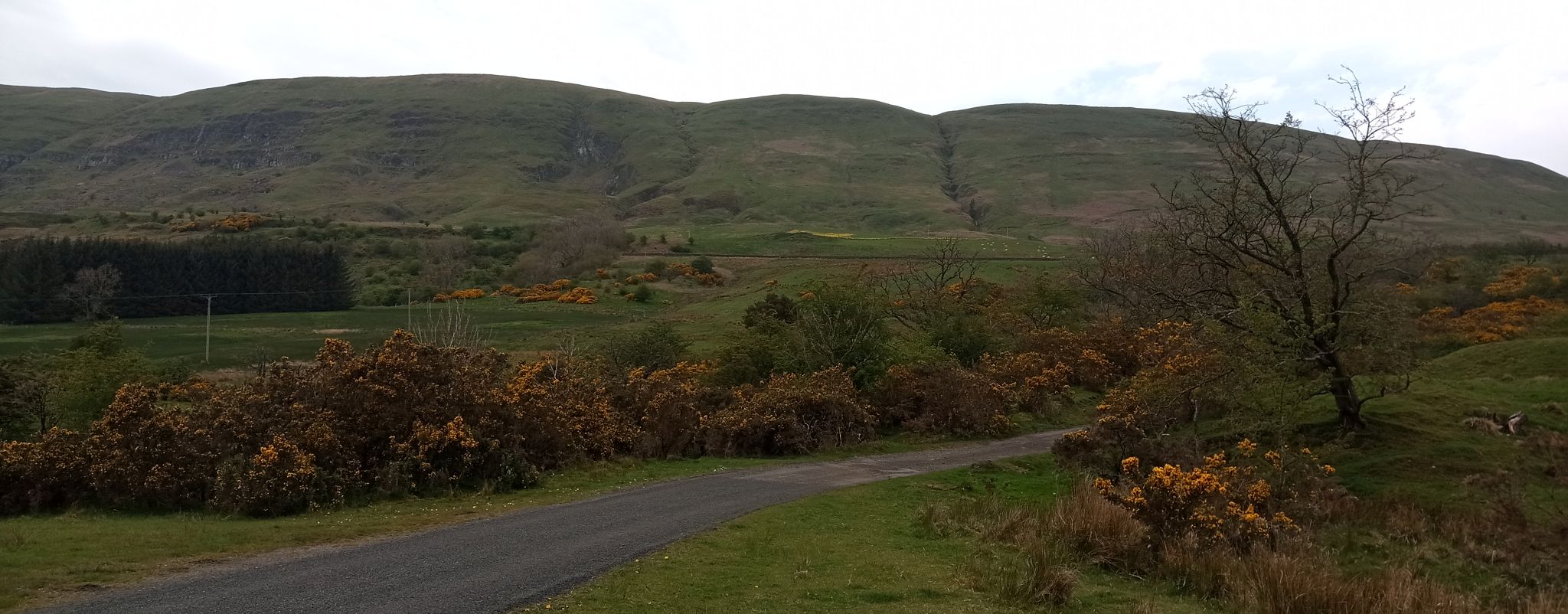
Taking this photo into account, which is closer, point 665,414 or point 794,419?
point 665,414

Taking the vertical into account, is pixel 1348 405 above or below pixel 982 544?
above

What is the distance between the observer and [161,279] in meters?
92.7

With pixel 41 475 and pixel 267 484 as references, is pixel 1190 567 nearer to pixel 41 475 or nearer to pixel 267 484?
pixel 267 484

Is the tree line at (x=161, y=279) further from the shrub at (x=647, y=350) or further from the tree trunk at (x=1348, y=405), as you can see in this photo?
the tree trunk at (x=1348, y=405)

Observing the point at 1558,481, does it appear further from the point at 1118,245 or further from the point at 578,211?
the point at 578,211

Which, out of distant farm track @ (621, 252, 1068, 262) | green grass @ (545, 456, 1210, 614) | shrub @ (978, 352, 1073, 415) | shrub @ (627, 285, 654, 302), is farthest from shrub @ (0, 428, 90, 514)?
distant farm track @ (621, 252, 1068, 262)

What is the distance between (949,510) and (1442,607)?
780 centimetres

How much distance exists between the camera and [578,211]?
193 m

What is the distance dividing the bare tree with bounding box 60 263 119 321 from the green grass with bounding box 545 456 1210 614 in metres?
91.7

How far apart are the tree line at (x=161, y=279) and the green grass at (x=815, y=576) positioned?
92165mm

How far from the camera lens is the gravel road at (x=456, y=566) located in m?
9.86

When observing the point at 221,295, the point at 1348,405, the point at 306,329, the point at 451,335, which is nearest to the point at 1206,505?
the point at 1348,405

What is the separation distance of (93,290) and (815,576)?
98146 millimetres

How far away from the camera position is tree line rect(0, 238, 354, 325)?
83.1 meters
